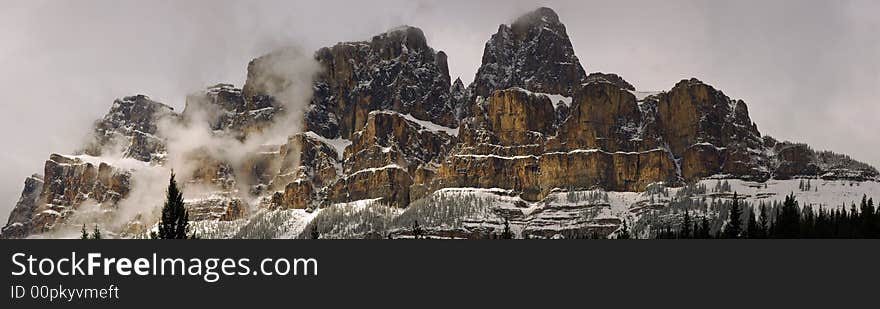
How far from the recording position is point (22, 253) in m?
72.2

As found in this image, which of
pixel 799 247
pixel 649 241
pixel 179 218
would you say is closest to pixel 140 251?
pixel 179 218

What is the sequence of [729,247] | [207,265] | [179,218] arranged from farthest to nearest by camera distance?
[179,218] → [729,247] → [207,265]

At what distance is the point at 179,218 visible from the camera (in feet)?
315

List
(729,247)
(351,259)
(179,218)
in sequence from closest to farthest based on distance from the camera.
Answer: (351,259) → (729,247) → (179,218)

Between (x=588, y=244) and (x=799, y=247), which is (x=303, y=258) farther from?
(x=799, y=247)

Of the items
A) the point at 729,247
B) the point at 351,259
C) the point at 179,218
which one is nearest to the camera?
the point at 351,259

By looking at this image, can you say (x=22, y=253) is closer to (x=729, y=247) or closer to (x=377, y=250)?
(x=377, y=250)

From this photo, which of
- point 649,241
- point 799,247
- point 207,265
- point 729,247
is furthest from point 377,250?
point 799,247

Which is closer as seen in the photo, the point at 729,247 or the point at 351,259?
the point at 351,259

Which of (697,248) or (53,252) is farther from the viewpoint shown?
(697,248)

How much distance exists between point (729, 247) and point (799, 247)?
5.34 metres

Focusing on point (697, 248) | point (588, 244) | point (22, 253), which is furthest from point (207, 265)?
point (697, 248)

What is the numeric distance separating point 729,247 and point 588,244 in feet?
29.4

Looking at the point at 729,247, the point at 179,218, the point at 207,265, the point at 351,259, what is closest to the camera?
the point at 207,265
